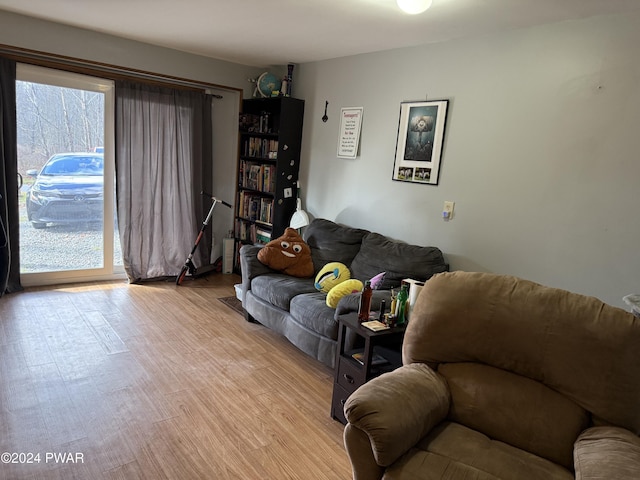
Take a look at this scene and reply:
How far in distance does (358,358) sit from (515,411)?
887 mm

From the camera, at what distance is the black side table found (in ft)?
7.41

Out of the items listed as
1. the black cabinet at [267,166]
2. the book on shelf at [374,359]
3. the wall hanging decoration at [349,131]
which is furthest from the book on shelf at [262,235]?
the book on shelf at [374,359]

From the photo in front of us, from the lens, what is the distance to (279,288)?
328cm

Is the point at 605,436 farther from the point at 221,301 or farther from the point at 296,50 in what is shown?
the point at 296,50

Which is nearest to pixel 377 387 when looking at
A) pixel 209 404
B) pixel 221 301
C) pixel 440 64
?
pixel 209 404

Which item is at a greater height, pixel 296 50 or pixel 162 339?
pixel 296 50

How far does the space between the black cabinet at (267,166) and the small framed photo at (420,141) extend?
1.34 meters

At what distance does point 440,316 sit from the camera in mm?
1867

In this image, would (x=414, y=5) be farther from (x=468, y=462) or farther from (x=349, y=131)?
(x=468, y=462)

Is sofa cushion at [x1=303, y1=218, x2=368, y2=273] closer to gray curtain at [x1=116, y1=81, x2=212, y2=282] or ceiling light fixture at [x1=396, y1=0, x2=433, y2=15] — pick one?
gray curtain at [x1=116, y1=81, x2=212, y2=282]

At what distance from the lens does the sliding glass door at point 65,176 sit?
12.5ft

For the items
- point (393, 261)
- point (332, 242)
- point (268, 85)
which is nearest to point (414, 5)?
point (393, 261)

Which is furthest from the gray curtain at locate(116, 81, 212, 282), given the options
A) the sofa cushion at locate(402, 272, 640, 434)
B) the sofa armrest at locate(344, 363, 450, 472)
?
the sofa armrest at locate(344, 363, 450, 472)

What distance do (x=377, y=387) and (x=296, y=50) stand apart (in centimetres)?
321
